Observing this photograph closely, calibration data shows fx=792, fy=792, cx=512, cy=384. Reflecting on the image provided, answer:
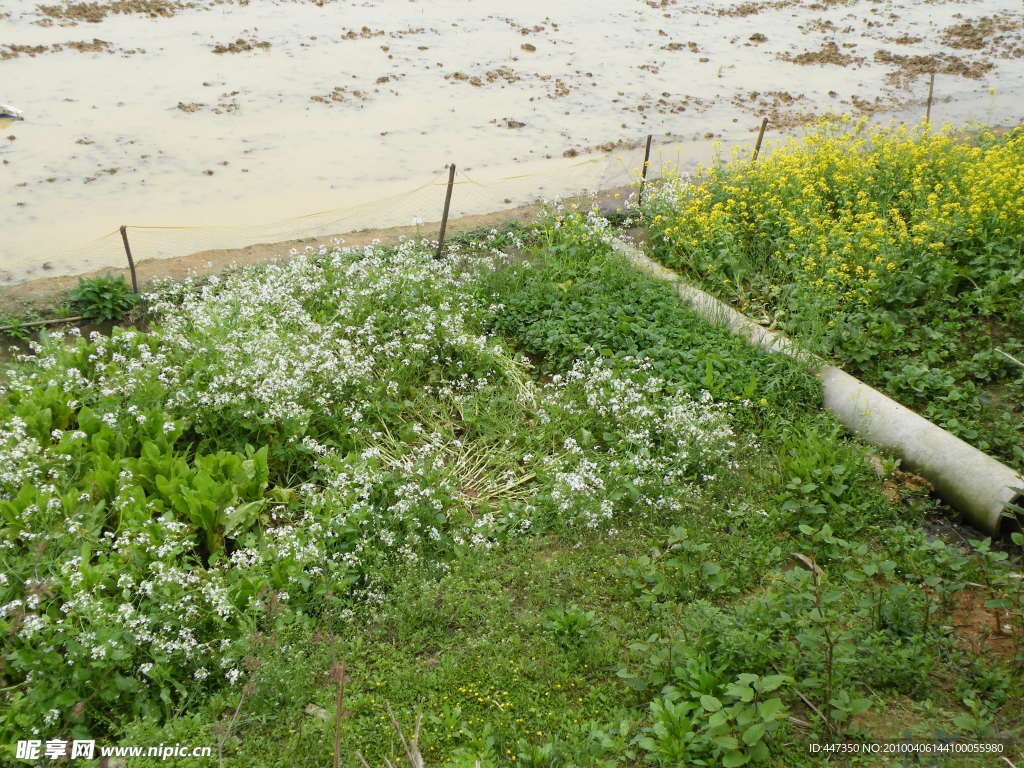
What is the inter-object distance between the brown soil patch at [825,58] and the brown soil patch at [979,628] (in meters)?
15.2

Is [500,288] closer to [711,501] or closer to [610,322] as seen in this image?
[610,322]

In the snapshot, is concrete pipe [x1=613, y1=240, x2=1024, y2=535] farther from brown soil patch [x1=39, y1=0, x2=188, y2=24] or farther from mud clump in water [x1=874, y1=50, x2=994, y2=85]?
brown soil patch [x1=39, y1=0, x2=188, y2=24]

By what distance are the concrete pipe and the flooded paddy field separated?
5.18 meters

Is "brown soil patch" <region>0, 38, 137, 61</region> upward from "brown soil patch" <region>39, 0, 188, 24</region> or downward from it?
downward

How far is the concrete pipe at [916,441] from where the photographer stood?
5656mm

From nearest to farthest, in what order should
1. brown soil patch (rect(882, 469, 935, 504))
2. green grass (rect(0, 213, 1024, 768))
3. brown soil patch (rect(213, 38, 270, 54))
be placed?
green grass (rect(0, 213, 1024, 768)) → brown soil patch (rect(882, 469, 935, 504)) → brown soil patch (rect(213, 38, 270, 54))

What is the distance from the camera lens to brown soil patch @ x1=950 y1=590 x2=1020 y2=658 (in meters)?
4.43

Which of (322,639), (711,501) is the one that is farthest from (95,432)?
(711,501)

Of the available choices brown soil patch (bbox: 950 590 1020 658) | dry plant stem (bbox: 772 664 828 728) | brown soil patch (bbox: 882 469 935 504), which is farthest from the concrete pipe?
dry plant stem (bbox: 772 664 828 728)

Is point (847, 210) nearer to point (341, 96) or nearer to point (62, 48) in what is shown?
point (341, 96)

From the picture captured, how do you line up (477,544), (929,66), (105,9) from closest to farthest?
(477,544) → (105,9) → (929,66)

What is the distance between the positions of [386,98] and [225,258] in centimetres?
607

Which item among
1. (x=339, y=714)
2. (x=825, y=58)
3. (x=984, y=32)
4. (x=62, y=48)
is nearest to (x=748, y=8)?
(x=825, y=58)

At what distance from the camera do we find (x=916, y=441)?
620cm
